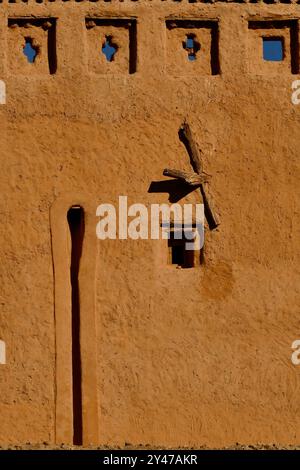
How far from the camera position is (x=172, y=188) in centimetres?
1680

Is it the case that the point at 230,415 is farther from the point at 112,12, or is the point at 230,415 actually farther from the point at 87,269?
the point at 112,12

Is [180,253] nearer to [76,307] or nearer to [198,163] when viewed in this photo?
[198,163]

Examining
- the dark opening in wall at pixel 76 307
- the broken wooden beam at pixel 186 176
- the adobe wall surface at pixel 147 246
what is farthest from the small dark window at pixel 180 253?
the dark opening in wall at pixel 76 307

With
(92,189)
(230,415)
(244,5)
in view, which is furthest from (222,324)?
(244,5)

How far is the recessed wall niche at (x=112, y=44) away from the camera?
674 inches

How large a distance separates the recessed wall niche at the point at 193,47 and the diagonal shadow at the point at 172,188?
4.24 feet

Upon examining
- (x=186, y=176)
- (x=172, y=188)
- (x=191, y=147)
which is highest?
(x=191, y=147)

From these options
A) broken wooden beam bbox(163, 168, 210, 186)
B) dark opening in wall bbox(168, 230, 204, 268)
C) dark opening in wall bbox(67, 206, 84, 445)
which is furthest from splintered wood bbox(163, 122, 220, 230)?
dark opening in wall bbox(67, 206, 84, 445)

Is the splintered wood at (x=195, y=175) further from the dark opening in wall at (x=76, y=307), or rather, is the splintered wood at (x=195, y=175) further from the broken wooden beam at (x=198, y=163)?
the dark opening in wall at (x=76, y=307)

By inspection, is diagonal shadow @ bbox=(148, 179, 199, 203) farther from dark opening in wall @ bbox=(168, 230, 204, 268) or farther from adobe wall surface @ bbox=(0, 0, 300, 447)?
dark opening in wall @ bbox=(168, 230, 204, 268)

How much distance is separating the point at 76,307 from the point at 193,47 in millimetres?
3247

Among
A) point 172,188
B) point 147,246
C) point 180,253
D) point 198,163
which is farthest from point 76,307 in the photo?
point 198,163

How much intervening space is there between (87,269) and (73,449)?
2309 millimetres

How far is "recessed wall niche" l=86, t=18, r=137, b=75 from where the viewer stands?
17.1m
